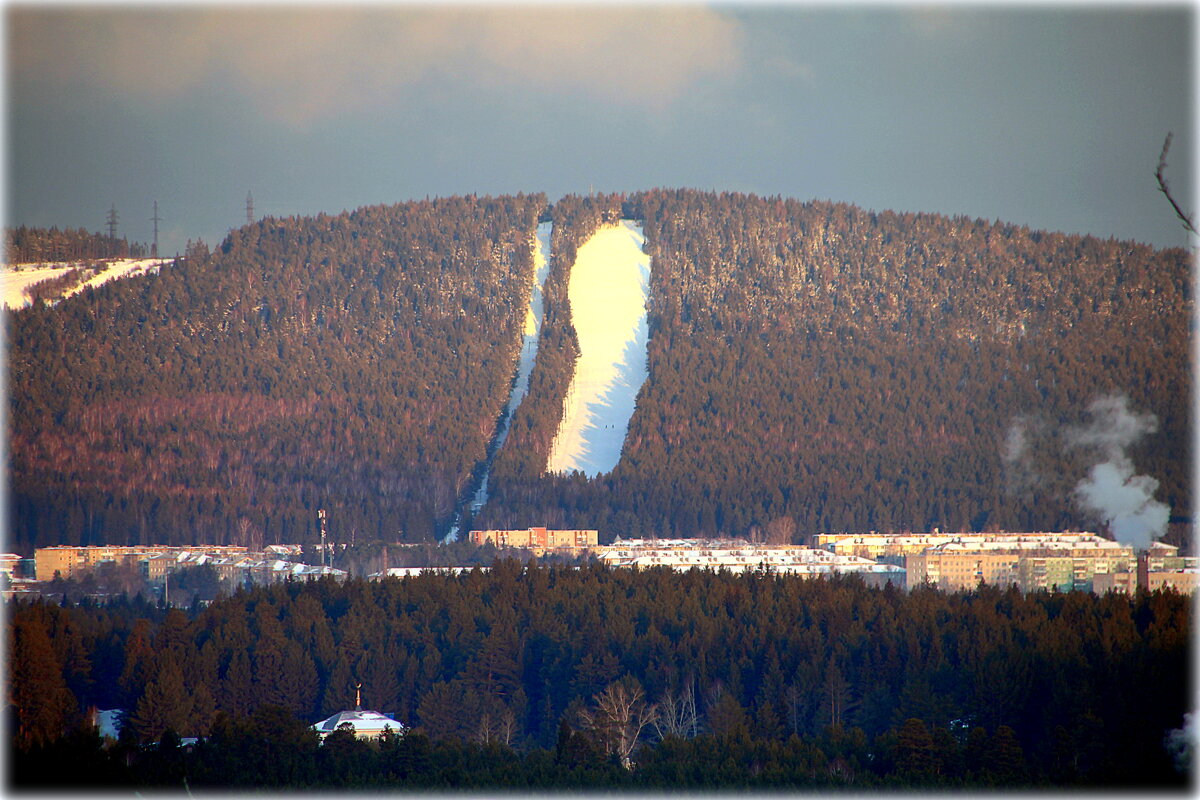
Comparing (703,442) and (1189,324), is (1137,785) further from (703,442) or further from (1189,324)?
(1189,324)

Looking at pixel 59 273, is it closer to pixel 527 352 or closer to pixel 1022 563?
pixel 527 352

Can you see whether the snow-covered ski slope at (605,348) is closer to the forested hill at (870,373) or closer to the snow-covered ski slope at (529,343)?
the forested hill at (870,373)

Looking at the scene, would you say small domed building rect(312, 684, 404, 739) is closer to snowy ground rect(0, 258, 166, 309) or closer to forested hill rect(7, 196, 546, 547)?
forested hill rect(7, 196, 546, 547)

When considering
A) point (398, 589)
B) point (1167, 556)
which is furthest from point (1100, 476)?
point (398, 589)

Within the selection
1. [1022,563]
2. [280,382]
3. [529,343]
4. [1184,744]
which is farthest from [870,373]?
[1184,744]

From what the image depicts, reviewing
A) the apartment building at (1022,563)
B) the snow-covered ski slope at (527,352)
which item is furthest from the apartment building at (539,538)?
the apartment building at (1022,563)

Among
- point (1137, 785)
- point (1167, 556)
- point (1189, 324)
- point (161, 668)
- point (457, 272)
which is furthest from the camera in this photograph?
point (457, 272)

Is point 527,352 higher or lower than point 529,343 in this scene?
lower
